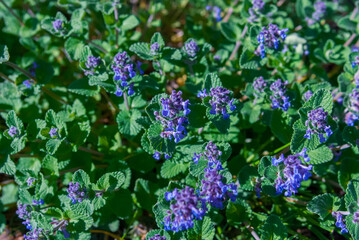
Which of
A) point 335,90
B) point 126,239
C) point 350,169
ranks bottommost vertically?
point 126,239

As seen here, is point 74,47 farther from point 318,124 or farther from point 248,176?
point 318,124

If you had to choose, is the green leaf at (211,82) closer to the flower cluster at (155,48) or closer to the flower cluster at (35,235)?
the flower cluster at (155,48)

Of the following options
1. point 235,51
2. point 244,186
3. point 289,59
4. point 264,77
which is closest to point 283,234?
point 244,186

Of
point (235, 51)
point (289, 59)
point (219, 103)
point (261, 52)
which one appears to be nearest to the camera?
point (219, 103)

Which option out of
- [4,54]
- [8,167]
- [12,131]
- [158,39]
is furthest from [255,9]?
[8,167]

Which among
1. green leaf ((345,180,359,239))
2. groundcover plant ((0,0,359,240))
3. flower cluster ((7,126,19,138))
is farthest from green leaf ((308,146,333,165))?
flower cluster ((7,126,19,138))

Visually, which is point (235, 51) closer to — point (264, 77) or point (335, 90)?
point (264, 77)
